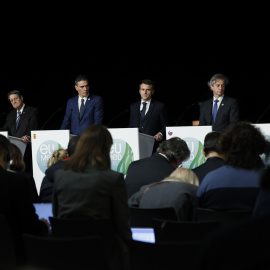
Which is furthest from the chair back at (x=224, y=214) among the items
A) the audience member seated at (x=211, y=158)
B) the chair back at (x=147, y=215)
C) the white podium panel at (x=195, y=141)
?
the white podium panel at (x=195, y=141)

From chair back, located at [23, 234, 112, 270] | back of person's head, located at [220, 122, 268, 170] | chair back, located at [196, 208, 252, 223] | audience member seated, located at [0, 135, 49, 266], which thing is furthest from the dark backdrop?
chair back, located at [23, 234, 112, 270]

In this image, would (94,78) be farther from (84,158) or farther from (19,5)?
(84,158)

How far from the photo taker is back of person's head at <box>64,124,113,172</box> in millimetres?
2348

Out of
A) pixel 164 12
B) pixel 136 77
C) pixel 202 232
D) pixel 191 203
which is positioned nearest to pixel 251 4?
pixel 164 12

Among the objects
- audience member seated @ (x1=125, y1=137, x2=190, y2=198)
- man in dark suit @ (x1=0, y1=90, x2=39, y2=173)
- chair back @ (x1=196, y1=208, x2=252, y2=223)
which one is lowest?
chair back @ (x1=196, y1=208, x2=252, y2=223)

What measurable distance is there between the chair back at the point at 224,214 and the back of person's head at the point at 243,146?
15.1 inches

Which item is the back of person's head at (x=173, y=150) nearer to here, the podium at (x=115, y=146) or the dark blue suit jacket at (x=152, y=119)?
the podium at (x=115, y=146)

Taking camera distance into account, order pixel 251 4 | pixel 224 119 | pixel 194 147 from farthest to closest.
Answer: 1. pixel 251 4
2. pixel 224 119
3. pixel 194 147

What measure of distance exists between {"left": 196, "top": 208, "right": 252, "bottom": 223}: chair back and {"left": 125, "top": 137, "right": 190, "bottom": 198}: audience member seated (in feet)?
4.17

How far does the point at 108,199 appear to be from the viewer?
2287 mm

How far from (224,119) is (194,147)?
72 cm

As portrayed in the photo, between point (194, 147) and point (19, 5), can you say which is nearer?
point (194, 147)

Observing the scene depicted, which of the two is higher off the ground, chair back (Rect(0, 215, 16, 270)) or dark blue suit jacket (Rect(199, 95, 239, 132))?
dark blue suit jacket (Rect(199, 95, 239, 132))

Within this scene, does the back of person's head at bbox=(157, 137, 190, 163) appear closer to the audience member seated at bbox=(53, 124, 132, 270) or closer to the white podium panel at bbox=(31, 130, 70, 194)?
the audience member seated at bbox=(53, 124, 132, 270)
